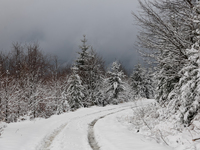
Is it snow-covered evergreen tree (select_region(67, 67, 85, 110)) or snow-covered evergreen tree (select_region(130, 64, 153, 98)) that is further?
snow-covered evergreen tree (select_region(130, 64, 153, 98))

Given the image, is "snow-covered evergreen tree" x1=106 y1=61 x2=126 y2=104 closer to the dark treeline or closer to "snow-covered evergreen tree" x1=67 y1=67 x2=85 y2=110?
the dark treeline

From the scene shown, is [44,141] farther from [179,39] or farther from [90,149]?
[179,39]

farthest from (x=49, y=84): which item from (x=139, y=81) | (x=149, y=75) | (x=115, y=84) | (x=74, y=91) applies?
(x=139, y=81)

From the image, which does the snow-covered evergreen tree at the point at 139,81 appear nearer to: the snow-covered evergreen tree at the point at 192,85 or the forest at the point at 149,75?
the forest at the point at 149,75

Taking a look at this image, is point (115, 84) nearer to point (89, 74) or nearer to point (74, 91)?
point (89, 74)

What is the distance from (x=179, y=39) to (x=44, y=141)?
23.2ft

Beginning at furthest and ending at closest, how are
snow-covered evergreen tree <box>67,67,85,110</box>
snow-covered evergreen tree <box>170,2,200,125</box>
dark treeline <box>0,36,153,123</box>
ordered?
snow-covered evergreen tree <box>67,67,85,110</box> → dark treeline <box>0,36,153,123</box> → snow-covered evergreen tree <box>170,2,200,125</box>

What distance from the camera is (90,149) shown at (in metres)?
5.78

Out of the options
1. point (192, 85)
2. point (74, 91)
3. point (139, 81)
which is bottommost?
point (74, 91)

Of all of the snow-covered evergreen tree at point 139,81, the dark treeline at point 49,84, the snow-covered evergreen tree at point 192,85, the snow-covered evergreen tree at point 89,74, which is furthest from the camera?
the snow-covered evergreen tree at point 139,81

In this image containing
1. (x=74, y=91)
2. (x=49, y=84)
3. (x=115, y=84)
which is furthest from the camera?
(x=115, y=84)

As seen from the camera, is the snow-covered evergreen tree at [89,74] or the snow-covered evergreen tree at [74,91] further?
the snow-covered evergreen tree at [89,74]

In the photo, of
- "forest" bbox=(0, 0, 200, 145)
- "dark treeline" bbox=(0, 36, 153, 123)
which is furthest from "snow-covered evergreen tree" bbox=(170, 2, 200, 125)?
"dark treeline" bbox=(0, 36, 153, 123)

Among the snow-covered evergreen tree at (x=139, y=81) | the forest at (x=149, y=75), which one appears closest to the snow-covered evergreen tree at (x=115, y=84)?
the forest at (x=149, y=75)
